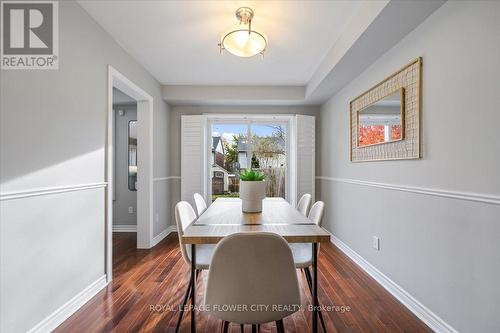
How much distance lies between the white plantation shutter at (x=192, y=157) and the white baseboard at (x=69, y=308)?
2053 mm

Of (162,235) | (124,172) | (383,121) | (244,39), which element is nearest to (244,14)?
(244,39)

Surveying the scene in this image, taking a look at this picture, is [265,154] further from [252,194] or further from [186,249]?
[186,249]

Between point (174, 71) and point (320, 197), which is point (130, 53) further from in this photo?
point (320, 197)

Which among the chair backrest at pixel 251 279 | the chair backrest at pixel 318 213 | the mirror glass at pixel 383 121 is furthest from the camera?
the mirror glass at pixel 383 121

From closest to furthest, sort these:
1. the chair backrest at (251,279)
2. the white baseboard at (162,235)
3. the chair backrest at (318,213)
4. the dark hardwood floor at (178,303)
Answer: the chair backrest at (251,279)
the dark hardwood floor at (178,303)
the chair backrest at (318,213)
the white baseboard at (162,235)

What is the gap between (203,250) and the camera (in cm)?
195

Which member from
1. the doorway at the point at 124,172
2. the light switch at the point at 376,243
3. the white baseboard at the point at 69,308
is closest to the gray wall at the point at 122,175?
the doorway at the point at 124,172

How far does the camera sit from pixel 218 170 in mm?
4785

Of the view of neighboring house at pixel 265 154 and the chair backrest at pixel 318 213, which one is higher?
the view of neighboring house at pixel 265 154

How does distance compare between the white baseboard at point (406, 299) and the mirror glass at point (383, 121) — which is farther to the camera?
the mirror glass at point (383, 121)

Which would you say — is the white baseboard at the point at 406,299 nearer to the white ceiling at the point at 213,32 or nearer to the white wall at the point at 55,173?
the white ceiling at the point at 213,32

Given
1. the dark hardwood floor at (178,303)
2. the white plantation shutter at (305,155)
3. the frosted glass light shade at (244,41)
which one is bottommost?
the dark hardwood floor at (178,303)

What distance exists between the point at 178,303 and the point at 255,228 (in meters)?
1.11

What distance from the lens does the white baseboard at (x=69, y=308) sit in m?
1.67
